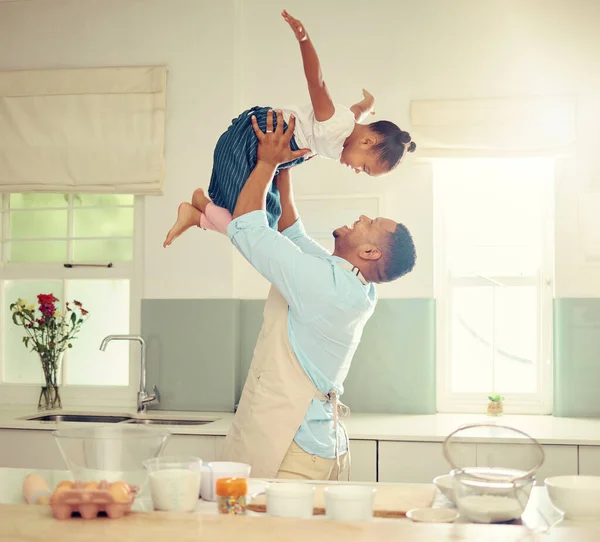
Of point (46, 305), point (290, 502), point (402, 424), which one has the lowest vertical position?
point (402, 424)

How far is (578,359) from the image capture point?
12.8 ft

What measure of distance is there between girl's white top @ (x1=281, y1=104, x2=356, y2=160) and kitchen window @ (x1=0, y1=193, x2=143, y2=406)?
192cm

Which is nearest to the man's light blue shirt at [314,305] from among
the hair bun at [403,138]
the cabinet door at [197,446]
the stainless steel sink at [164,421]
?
the hair bun at [403,138]

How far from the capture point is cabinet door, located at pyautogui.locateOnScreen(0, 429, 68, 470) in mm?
3656

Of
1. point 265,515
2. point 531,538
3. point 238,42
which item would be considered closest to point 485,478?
point 531,538

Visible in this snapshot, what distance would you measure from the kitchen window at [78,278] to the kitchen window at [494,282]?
5.11ft

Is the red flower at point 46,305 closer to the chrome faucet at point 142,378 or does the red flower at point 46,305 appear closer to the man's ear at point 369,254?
the chrome faucet at point 142,378

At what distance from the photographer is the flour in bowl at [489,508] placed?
5.61 ft

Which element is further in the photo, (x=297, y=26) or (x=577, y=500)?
(x=297, y=26)

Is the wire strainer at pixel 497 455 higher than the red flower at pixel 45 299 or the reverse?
the reverse

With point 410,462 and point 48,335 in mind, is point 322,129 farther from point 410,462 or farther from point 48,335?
point 48,335

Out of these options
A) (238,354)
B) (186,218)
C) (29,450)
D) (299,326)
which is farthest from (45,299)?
(299,326)

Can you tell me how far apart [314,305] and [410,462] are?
126 cm

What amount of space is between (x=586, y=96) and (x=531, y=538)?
2.90m
